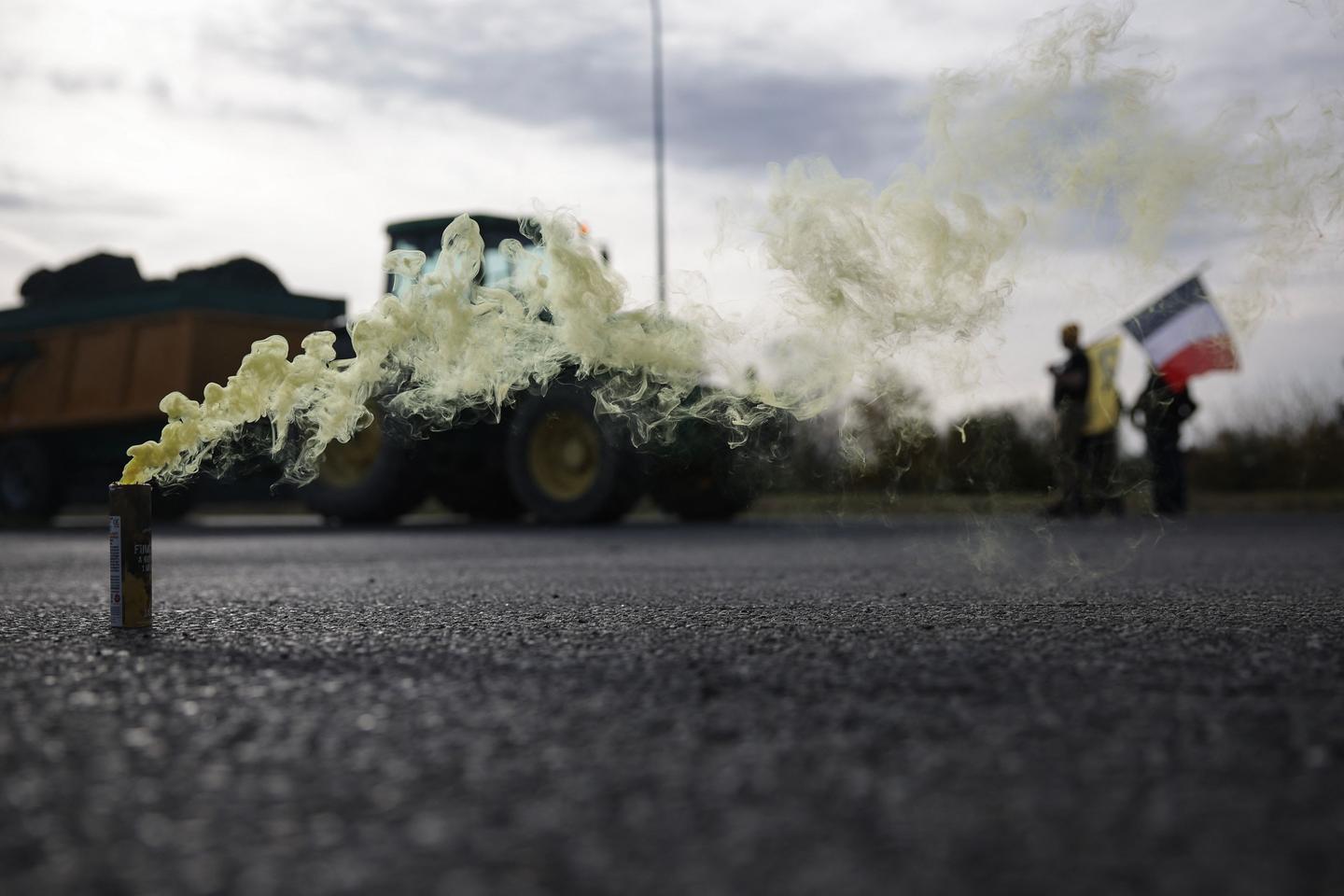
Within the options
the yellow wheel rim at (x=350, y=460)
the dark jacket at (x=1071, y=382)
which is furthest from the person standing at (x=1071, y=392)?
the yellow wheel rim at (x=350, y=460)

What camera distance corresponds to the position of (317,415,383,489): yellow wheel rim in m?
13.7

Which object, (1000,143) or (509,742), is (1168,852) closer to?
(509,742)

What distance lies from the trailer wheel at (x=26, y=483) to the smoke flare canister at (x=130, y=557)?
13.5 metres

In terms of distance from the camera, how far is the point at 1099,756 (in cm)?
215

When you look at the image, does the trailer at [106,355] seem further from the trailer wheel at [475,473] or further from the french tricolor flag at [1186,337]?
the french tricolor flag at [1186,337]

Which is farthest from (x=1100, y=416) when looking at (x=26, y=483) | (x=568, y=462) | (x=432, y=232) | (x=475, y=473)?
(x=26, y=483)

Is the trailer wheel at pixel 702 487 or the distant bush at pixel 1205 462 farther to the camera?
the distant bush at pixel 1205 462

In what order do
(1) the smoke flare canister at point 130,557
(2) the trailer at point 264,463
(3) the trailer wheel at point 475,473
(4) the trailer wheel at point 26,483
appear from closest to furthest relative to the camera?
1. (1) the smoke flare canister at point 130,557
2. (2) the trailer at point 264,463
3. (3) the trailer wheel at point 475,473
4. (4) the trailer wheel at point 26,483

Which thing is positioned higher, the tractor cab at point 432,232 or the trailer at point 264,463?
the tractor cab at point 432,232

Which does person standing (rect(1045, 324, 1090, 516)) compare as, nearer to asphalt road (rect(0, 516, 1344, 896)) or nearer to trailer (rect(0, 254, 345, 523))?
asphalt road (rect(0, 516, 1344, 896))

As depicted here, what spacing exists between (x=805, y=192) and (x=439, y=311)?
4.54 feet

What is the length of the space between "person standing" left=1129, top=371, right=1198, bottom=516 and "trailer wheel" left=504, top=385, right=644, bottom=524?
462 cm

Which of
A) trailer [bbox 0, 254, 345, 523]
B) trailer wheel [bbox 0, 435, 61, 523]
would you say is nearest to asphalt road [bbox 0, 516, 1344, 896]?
trailer [bbox 0, 254, 345, 523]

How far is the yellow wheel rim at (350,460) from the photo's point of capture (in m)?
13.7
